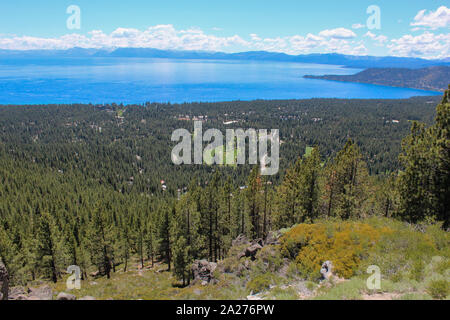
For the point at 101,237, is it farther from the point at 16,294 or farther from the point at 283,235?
the point at 283,235

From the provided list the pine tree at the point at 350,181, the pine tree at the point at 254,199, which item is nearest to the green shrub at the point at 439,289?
the pine tree at the point at 350,181

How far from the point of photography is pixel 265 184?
34281mm

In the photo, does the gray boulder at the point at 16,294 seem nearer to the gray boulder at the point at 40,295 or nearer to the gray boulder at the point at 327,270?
the gray boulder at the point at 40,295

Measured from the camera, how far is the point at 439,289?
8820 mm

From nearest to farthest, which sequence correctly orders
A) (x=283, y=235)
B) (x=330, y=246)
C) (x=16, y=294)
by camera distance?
(x=330, y=246) < (x=16, y=294) < (x=283, y=235)

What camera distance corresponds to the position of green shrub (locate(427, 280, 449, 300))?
345 inches

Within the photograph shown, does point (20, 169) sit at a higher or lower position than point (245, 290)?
lower

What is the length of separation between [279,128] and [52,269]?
180 metres

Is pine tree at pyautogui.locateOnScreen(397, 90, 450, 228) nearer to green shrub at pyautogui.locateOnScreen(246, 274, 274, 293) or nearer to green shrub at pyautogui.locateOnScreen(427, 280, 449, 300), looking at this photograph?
green shrub at pyautogui.locateOnScreen(427, 280, 449, 300)

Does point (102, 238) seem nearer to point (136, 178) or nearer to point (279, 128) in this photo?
point (136, 178)

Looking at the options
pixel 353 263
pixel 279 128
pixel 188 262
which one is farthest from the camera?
pixel 279 128

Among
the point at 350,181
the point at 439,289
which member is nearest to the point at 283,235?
the point at 439,289
